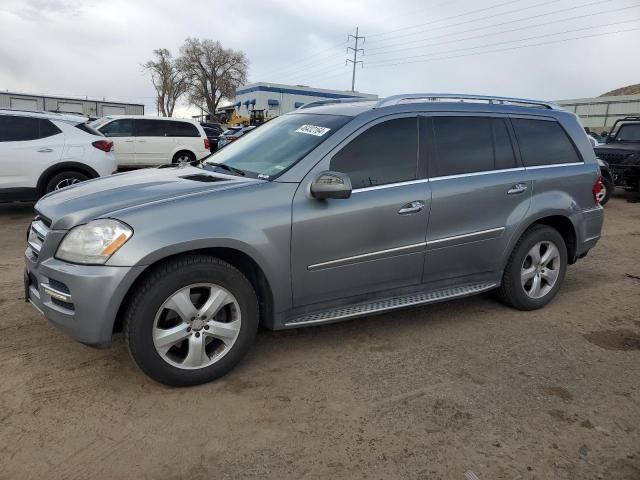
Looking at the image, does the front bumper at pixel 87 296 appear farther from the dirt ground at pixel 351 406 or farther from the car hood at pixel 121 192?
the dirt ground at pixel 351 406

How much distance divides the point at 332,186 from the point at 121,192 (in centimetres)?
136

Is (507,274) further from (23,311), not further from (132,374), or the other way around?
(23,311)

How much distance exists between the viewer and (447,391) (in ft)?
10.4

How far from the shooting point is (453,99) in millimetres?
4246

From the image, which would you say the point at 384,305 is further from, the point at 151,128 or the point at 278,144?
the point at 151,128

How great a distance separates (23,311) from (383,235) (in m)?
3.00

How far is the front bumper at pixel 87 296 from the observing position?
111 inches

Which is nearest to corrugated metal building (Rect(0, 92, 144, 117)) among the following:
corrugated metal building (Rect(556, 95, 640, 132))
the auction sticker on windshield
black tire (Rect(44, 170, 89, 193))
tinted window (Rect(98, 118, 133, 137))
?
tinted window (Rect(98, 118, 133, 137))

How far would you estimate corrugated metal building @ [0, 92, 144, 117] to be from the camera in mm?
35250

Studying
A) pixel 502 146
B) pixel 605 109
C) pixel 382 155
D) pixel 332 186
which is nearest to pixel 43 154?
pixel 382 155

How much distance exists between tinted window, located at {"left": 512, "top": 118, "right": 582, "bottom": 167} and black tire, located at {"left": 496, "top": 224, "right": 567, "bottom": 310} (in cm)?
60

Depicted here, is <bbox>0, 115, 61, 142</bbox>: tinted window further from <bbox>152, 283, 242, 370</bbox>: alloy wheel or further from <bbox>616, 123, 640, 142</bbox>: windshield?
<bbox>616, 123, 640, 142</bbox>: windshield

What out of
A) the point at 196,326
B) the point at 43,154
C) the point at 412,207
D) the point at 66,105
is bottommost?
the point at 196,326

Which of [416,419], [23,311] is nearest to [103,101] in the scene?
[23,311]
